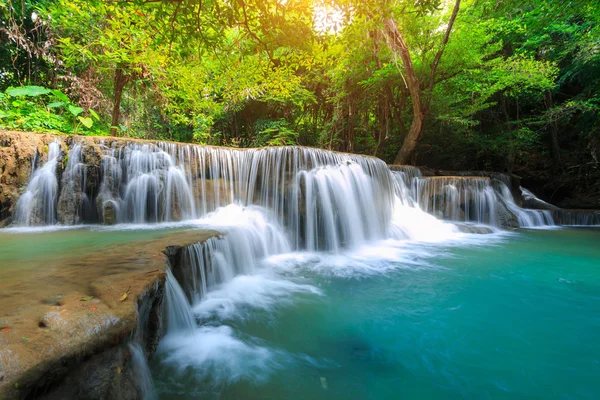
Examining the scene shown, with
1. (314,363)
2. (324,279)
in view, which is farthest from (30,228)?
(314,363)

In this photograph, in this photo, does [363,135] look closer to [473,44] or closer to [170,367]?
[473,44]

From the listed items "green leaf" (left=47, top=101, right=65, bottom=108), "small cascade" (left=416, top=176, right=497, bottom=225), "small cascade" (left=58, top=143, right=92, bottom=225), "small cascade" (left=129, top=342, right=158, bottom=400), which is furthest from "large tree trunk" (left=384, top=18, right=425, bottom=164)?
"small cascade" (left=129, top=342, right=158, bottom=400)

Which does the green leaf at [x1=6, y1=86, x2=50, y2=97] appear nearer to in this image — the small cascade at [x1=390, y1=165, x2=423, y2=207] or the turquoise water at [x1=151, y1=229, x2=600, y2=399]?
the turquoise water at [x1=151, y1=229, x2=600, y2=399]

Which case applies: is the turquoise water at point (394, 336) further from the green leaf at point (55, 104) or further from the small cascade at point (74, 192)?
the green leaf at point (55, 104)

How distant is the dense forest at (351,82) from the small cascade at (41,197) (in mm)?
2672

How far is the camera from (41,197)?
229 inches

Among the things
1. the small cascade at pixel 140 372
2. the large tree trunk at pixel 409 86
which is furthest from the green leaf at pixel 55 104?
the large tree trunk at pixel 409 86

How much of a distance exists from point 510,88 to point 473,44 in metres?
4.42

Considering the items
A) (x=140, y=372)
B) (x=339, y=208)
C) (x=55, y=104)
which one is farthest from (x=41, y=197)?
(x=339, y=208)

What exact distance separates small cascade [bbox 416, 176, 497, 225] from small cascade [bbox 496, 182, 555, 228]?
1.01 meters

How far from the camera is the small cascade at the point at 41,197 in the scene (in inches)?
223

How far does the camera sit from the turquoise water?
2.28 m

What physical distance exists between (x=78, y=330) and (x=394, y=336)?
2.95 meters

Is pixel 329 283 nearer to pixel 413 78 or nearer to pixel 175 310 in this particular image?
pixel 175 310
